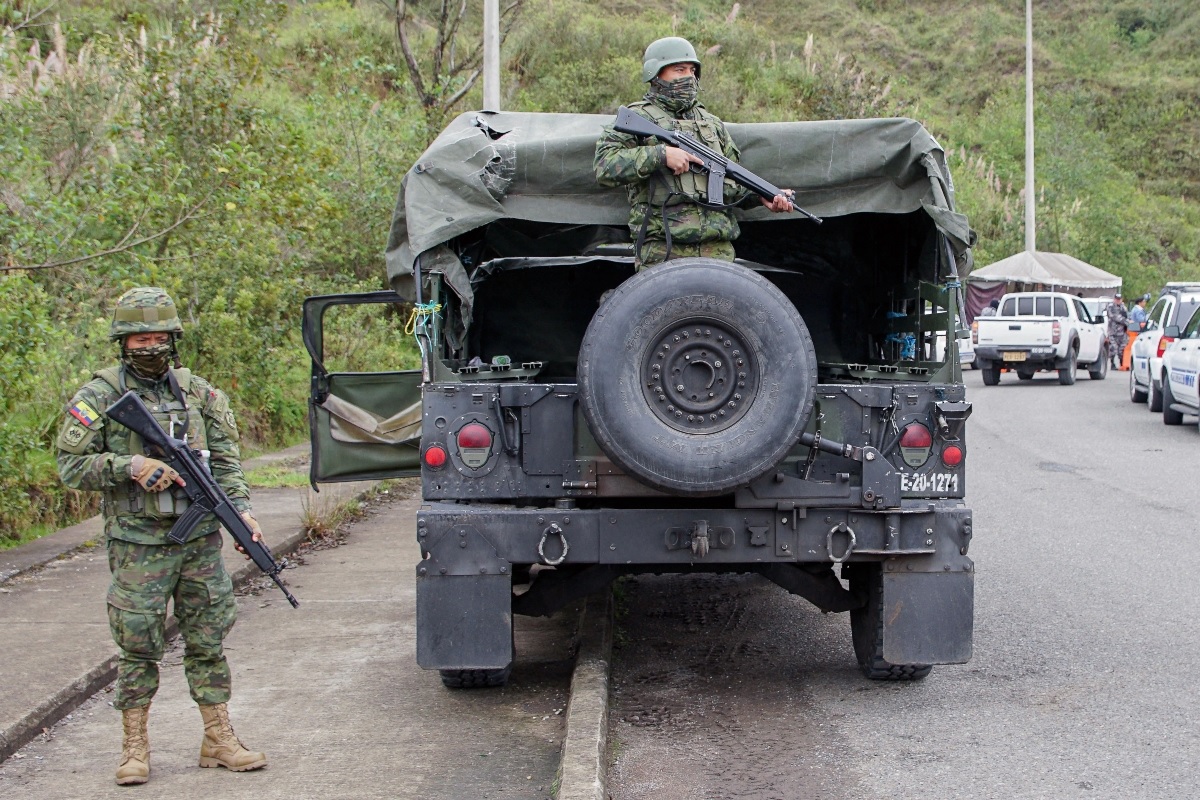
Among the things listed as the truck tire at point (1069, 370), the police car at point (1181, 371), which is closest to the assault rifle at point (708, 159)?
the police car at point (1181, 371)

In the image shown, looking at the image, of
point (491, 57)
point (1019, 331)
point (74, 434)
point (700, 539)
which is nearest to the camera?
point (74, 434)

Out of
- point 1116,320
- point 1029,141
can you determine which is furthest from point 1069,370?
point 1029,141

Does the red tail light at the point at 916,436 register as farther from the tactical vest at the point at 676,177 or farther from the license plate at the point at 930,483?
the tactical vest at the point at 676,177

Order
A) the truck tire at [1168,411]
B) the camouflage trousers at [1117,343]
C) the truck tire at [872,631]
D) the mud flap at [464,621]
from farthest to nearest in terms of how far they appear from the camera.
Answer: the camouflage trousers at [1117,343] → the truck tire at [1168,411] → the truck tire at [872,631] → the mud flap at [464,621]

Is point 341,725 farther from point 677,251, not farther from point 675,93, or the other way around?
point 675,93

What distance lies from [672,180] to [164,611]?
286 centimetres

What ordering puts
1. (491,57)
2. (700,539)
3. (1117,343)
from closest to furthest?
(700,539)
(491,57)
(1117,343)

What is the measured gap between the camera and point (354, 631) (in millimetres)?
7414

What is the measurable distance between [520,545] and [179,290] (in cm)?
823

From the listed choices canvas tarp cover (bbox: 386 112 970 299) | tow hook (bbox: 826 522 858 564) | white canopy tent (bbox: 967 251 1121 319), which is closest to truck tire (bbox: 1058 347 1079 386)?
white canopy tent (bbox: 967 251 1121 319)

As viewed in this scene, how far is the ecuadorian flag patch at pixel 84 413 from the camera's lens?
4.81 m

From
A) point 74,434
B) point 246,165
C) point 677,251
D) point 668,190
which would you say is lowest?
point 74,434

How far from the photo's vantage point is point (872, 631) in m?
6.02

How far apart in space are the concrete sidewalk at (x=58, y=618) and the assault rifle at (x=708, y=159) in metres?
3.54
